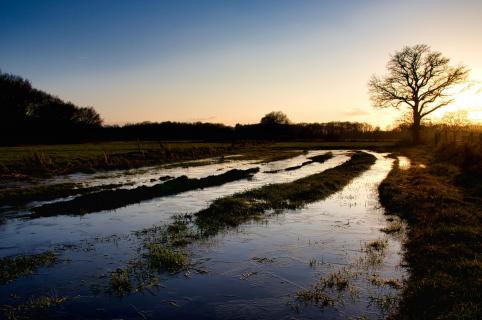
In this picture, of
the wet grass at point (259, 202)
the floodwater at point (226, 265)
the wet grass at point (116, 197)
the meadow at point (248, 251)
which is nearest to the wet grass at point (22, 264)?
the meadow at point (248, 251)

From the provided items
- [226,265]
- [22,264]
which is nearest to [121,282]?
[226,265]

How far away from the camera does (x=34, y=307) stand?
813cm

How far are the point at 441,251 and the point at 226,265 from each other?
5964 millimetres

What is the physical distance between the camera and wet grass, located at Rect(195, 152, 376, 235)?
1573cm

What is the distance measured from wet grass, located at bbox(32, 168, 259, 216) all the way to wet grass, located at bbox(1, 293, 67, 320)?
10.1 m

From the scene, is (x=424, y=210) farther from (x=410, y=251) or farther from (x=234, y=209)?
(x=234, y=209)

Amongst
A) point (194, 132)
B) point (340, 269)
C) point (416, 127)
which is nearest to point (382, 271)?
point (340, 269)

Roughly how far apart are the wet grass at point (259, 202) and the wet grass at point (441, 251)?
4.14 metres

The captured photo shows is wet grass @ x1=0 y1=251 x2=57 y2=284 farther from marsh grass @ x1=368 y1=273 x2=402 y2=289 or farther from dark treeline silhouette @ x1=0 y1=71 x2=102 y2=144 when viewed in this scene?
dark treeline silhouette @ x1=0 y1=71 x2=102 y2=144

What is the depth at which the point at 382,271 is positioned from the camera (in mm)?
10070

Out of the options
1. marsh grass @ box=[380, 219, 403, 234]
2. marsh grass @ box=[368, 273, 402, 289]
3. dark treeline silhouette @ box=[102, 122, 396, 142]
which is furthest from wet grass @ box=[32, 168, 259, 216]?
dark treeline silhouette @ box=[102, 122, 396, 142]

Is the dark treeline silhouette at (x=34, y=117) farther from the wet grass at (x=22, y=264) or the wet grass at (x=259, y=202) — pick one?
the wet grass at (x=22, y=264)

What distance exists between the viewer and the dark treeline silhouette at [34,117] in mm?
89750

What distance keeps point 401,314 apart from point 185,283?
16.0ft
